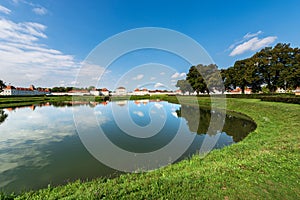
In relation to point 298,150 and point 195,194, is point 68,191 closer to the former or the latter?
point 195,194

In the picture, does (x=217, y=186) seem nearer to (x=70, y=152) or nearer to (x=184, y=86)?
(x=70, y=152)

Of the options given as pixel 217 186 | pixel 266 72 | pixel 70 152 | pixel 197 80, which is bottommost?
pixel 70 152

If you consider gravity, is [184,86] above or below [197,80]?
below

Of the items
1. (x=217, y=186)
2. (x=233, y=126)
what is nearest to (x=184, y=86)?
(x=233, y=126)

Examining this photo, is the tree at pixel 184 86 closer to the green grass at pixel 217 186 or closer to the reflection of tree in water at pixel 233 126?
the reflection of tree in water at pixel 233 126

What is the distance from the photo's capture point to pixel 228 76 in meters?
48.4

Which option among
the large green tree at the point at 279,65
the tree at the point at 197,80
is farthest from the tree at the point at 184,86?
the large green tree at the point at 279,65

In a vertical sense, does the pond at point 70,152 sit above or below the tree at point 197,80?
below

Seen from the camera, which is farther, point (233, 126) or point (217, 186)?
point (233, 126)

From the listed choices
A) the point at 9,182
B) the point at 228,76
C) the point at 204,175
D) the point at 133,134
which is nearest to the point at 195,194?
the point at 204,175

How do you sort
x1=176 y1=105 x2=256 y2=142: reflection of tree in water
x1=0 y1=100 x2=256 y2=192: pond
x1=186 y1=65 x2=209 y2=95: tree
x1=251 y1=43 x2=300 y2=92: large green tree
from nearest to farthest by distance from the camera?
1. x1=0 y1=100 x2=256 y2=192: pond
2. x1=176 y1=105 x2=256 y2=142: reflection of tree in water
3. x1=251 y1=43 x2=300 y2=92: large green tree
4. x1=186 y1=65 x2=209 y2=95: tree

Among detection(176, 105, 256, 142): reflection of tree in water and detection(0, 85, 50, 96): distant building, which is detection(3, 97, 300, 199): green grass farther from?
detection(0, 85, 50, 96): distant building

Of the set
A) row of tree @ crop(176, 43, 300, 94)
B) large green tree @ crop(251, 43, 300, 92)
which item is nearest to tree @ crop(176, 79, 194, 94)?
row of tree @ crop(176, 43, 300, 94)

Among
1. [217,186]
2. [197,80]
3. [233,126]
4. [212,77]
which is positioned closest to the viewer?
[217,186]
